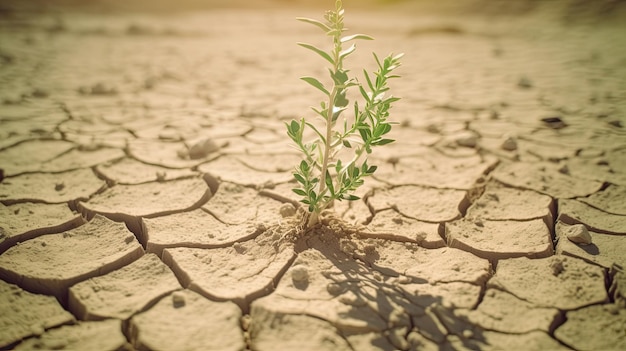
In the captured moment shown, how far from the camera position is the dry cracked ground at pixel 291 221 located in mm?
1165

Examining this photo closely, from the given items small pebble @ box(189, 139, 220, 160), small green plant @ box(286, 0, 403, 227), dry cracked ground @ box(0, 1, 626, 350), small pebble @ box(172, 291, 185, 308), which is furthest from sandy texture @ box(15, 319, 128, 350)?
small pebble @ box(189, 139, 220, 160)

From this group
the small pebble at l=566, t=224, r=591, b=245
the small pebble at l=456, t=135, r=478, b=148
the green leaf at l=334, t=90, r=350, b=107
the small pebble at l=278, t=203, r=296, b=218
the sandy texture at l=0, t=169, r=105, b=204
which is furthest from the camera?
the small pebble at l=456, t=135, r=478, b=148

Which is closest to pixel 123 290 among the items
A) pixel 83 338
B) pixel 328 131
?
pixel 83 338

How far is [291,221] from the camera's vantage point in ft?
5.18

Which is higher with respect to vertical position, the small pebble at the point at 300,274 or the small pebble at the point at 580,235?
the small pebble at the point at 580,235

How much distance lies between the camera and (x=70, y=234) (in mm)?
1551

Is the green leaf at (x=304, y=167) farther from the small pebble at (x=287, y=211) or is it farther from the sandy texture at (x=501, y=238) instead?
the sandy texture at (x=501, y=238)

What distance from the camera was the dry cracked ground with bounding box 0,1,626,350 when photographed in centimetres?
117

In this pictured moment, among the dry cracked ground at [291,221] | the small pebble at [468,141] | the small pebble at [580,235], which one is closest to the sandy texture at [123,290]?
the dry cracked ground at [291,221]

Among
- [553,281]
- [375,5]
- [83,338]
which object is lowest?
[83,338]

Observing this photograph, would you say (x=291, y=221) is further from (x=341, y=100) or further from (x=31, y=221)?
(x=31, y=221)

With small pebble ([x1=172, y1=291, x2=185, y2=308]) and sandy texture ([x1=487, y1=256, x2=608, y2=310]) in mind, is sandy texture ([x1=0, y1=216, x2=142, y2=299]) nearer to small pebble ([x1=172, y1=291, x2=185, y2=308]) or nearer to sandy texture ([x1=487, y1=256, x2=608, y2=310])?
small pebble ([x1=172, y1=291, x2=185, y2=308])

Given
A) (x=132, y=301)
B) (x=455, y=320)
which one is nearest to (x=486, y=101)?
(x=455, y=320)

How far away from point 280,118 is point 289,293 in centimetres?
175
